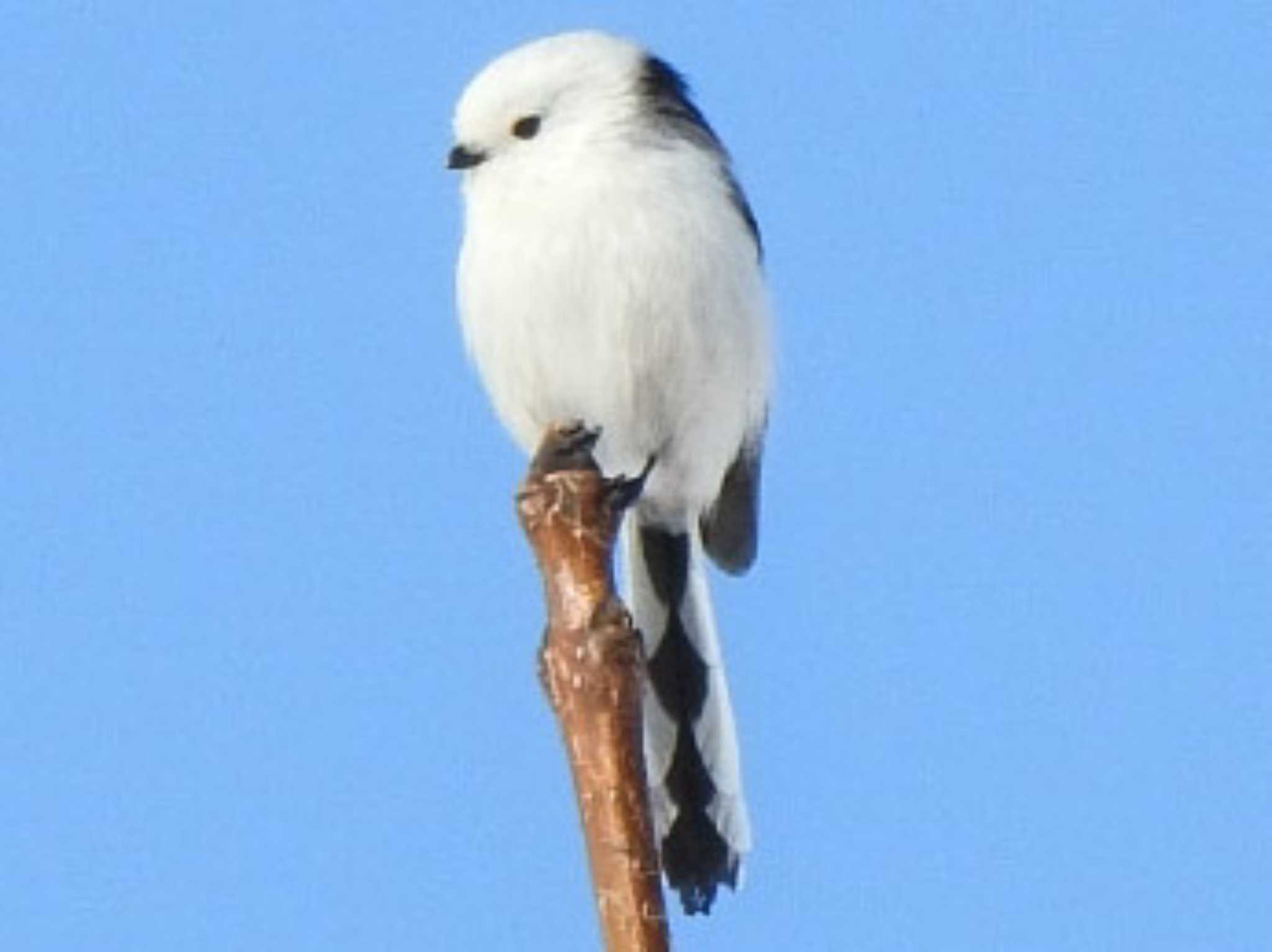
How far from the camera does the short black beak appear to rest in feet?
14.5

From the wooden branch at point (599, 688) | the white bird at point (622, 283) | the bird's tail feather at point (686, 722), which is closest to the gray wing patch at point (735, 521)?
the bird's tail feather at point (686, 722)

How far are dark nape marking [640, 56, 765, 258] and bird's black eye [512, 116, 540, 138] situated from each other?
A: 0.23 m

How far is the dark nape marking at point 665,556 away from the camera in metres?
4.98

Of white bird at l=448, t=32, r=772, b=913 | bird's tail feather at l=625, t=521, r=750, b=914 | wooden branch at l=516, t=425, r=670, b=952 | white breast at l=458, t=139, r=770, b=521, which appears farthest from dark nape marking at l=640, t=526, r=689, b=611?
wooden branch at l=516, t=425, r=670, b=952

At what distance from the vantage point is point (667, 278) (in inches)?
171

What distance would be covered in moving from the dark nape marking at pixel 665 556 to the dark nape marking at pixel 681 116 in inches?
23.5

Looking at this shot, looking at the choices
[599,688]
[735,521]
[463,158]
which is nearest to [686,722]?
[735,521]

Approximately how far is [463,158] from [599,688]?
87.1 inches

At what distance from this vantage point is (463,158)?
14.5ft

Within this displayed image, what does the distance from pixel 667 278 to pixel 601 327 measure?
0.41 ft

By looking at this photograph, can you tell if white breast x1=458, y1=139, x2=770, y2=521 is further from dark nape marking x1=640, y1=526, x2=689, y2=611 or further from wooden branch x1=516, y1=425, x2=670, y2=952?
wooden branch x1=516, y1=425, x2=670, y2=952

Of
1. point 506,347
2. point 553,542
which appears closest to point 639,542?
point 506,347

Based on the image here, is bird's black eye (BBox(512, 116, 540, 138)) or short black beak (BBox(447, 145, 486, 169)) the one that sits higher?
bird's black eye (BBox(512, 116, 540, 138))

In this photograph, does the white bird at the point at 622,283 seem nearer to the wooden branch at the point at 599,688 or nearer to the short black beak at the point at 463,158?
the short black beak at the point at 463,158
